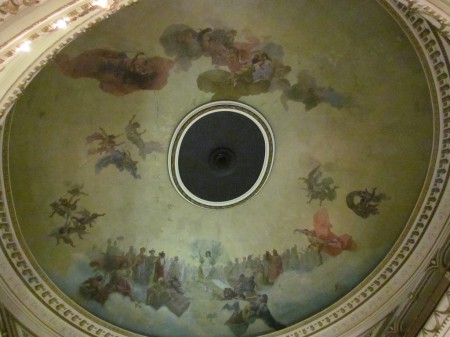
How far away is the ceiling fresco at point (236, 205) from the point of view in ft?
32.3

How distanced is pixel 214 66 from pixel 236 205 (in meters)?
3.30

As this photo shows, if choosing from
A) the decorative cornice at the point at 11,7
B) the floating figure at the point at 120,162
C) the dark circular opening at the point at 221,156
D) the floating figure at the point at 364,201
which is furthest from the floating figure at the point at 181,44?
the decorative cornice at the point at 11,7

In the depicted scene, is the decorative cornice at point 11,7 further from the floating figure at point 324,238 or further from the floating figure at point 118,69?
the floating figure at point 324,238

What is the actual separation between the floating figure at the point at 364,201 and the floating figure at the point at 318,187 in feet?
1.34

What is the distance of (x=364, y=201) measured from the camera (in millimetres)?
11180

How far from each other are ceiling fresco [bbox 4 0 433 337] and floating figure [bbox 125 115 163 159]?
3 centimetres

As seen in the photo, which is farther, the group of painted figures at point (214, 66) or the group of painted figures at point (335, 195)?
the group of painted figures at point (335, 195)

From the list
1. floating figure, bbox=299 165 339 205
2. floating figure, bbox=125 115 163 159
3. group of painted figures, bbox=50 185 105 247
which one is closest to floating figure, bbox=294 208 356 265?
floating figure, bbox=299 165 339 205

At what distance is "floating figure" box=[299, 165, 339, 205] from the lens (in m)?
11.5

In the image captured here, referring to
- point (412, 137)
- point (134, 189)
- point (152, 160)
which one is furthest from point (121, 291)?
point (412, 137)

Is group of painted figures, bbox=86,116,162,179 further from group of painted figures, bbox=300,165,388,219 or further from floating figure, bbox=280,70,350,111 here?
group of painted figures, bbox=300,165,388,219

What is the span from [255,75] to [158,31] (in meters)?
2.28

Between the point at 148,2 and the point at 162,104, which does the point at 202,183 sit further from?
the point at 148,2

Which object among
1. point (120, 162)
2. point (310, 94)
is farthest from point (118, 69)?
point (310, 94)
